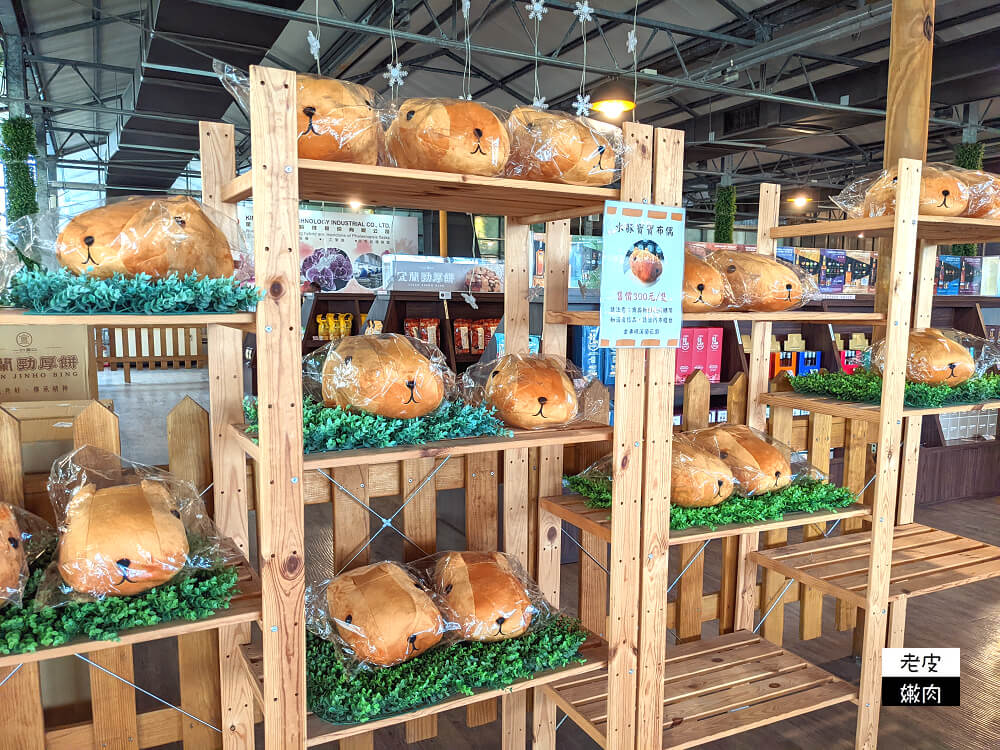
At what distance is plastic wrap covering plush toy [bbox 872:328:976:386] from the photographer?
7.82ft

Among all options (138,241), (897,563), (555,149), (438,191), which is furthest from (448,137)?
(897,563)

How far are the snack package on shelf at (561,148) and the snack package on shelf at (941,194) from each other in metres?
0.99

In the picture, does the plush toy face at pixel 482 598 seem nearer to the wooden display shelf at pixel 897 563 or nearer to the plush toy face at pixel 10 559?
the plush toy face at pixel 10 559

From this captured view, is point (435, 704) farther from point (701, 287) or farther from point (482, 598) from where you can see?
point (701, 287)

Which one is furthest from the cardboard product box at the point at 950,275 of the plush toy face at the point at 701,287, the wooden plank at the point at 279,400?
the wooden plank at the point at 279,400

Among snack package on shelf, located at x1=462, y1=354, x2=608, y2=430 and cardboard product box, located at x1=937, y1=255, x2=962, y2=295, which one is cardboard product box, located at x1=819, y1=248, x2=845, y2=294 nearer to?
cardboard product box, located at x1=937, y1=255, x2=962, y2=295

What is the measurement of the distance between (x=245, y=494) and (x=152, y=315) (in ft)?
2.52

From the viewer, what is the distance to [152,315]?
4.08 feet

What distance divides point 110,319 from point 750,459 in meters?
1.80

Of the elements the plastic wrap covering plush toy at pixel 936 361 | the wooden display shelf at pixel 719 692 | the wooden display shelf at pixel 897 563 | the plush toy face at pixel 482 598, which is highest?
the plastic wrap covering plush toy at pixel 936 361

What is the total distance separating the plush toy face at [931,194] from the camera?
217cm

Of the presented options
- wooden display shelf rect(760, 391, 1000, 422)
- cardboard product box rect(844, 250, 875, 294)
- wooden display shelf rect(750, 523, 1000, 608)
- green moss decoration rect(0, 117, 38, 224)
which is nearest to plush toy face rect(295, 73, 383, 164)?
wooden display shelf rect(760, 391, 1000, 422)

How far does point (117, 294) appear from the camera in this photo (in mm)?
1221

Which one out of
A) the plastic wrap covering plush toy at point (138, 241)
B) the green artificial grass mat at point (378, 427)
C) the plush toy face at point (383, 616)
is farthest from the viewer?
the plush toy face at point (383, 616)
